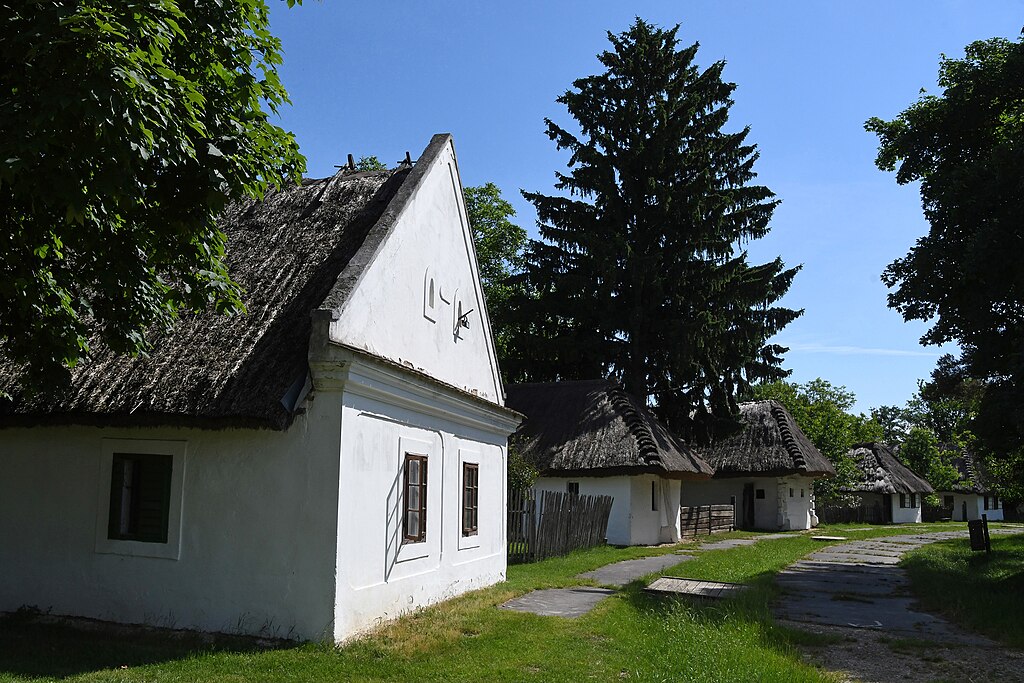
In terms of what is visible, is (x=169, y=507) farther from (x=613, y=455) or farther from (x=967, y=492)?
(x=967, y=492)

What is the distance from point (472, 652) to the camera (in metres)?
9.16

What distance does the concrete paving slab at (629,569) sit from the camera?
16.5 metres

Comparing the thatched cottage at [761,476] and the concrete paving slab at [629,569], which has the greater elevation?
the thatched cottage at [761,476]

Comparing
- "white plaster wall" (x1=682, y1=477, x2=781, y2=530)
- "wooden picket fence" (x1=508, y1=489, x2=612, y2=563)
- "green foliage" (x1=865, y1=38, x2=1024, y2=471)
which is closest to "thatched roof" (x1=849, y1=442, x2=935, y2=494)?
"white plaster wall" (x1=682, y1=477, x2=781, y2=530)

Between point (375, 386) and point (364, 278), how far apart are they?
134 centimetres

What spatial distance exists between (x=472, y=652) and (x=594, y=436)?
1794 cm

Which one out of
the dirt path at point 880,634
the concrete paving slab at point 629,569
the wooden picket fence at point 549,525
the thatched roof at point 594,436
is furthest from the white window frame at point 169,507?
the thatched roof at point 594,436

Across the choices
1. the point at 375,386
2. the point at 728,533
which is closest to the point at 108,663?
the point at 375,386

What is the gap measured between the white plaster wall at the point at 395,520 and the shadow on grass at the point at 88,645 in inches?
45.3

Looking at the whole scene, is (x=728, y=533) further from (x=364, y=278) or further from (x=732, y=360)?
(x=364, y=278)

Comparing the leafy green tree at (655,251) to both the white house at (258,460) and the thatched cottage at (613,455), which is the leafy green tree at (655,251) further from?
the white house at (258,460)

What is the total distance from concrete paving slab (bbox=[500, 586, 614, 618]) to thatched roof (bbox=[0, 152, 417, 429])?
5254 millimetres

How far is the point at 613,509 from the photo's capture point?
2562 cm

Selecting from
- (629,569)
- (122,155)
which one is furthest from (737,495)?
(122,155)
